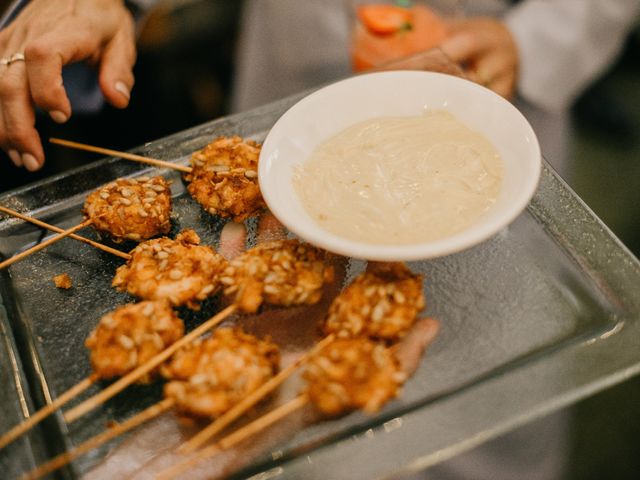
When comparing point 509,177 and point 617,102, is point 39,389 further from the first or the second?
point 617,102

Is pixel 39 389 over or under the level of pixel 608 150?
over

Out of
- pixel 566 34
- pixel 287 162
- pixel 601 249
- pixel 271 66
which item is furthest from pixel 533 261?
pixel 271 66

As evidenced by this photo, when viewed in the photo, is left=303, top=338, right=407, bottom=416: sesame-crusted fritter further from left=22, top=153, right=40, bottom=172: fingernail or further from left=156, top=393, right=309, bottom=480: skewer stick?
left=22, top=153, right=40, bottom=172: fingernail

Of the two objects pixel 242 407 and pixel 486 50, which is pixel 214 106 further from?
pixel 242 407

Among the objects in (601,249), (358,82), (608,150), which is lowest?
(608,150)

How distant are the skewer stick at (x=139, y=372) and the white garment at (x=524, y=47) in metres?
2.90

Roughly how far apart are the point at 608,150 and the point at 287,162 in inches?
173

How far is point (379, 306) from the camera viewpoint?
1.91 m

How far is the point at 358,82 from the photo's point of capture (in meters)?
2.37

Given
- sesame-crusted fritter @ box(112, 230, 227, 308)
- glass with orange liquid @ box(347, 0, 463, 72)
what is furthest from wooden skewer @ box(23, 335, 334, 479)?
glass with orange liquid @ box(347, 0, 463, 72)

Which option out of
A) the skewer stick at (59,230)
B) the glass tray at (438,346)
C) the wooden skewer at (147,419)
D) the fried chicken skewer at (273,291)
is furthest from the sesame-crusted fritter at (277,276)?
the skewer stick at (59,230)

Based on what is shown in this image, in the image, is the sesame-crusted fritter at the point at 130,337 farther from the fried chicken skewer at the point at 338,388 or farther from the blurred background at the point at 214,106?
the blurred background at the point at 214,106

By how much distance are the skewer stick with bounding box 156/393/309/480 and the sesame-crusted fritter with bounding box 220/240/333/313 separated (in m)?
0.36

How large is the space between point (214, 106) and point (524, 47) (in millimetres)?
2939
